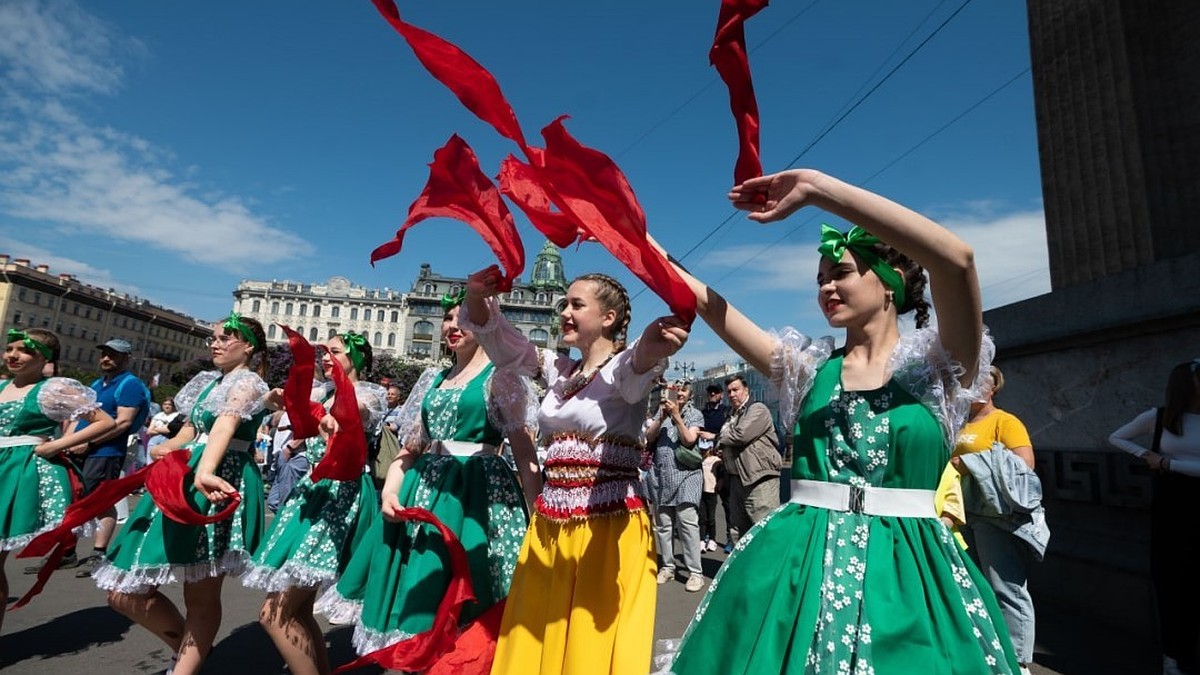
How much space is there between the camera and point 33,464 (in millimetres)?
4090

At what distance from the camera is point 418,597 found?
102 inches

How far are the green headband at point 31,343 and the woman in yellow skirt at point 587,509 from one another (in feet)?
11.9

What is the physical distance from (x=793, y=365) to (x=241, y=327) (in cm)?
328

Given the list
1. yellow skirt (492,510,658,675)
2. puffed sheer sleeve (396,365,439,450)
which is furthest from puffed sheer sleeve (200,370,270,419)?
yellow skirt (492,510,658,675)

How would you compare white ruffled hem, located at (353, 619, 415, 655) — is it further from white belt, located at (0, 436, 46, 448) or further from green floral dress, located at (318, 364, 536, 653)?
white belt, located at (0, 436, 46, 448)

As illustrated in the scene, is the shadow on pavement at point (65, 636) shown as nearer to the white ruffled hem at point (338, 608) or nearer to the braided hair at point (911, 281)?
the white ruffled hem at point (338, 608)

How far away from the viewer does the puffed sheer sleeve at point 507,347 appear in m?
2.65

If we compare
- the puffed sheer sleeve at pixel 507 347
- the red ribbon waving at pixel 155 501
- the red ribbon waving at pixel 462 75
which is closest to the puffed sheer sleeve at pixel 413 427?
the puffed sheer sleeve at pixel 507 347

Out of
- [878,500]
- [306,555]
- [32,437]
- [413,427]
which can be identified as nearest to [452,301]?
[413,427]

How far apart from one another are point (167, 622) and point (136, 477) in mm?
788

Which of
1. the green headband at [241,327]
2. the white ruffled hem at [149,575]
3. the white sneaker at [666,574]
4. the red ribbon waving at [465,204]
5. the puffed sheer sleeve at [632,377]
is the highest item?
the red ribbon waving at [465,204]

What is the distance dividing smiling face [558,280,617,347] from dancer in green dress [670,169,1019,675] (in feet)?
2.60

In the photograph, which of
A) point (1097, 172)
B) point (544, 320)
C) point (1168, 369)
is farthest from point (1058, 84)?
point (544, 320)

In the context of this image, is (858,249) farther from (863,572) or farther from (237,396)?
(237,396)
